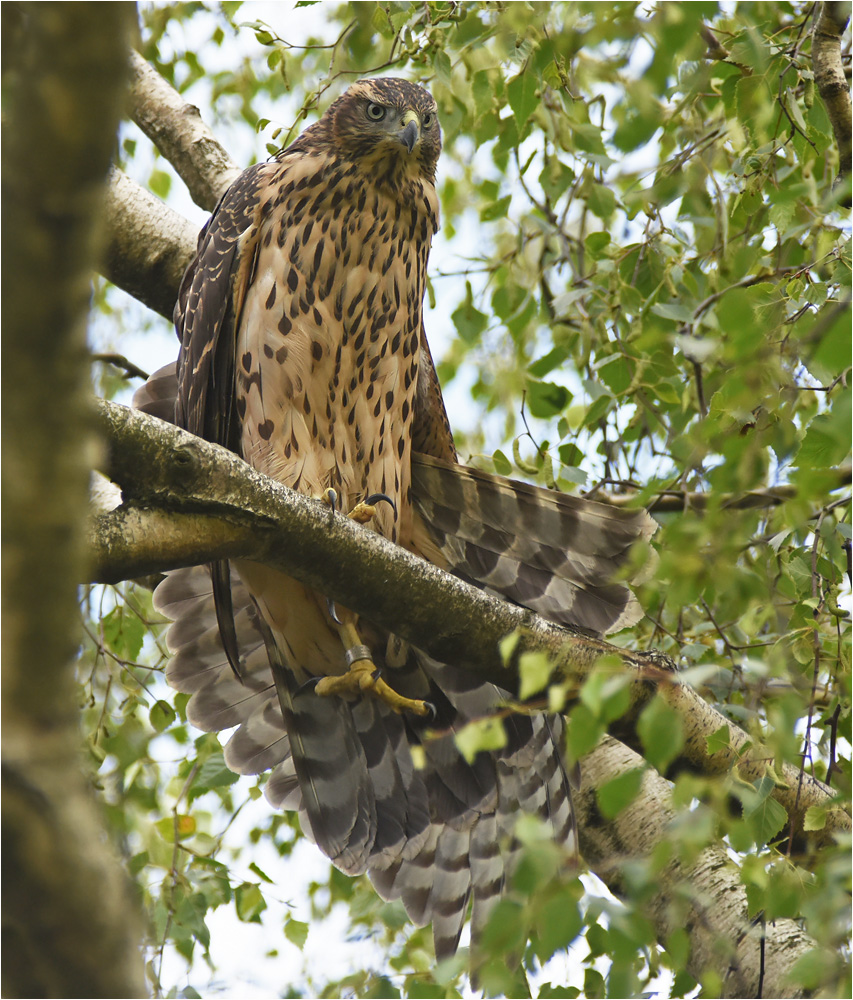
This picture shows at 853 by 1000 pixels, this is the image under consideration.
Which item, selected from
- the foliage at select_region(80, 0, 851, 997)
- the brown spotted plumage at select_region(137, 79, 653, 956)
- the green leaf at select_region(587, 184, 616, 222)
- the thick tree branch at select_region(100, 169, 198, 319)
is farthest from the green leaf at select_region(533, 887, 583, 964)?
the thick tree branch at select_region(100, 169, 198, 319)

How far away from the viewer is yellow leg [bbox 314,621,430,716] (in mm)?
3297

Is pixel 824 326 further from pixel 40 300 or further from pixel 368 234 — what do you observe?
pixel 368 234

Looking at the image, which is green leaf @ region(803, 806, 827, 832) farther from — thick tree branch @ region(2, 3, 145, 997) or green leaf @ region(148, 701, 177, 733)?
green leaf @ region(148, 701, 177, 733)

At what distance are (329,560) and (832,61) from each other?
5.70ft

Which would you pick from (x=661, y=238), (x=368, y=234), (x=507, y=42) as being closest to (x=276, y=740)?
(x=368, y=234)

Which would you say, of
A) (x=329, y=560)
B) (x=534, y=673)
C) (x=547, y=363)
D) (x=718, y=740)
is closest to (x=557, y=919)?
(x=534, y=673)

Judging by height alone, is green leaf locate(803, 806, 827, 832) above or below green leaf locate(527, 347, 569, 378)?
below

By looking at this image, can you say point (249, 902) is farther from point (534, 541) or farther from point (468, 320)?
point (468, 320)

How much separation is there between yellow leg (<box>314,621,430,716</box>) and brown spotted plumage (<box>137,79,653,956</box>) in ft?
0.26

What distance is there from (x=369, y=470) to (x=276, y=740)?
100cm

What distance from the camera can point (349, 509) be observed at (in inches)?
141

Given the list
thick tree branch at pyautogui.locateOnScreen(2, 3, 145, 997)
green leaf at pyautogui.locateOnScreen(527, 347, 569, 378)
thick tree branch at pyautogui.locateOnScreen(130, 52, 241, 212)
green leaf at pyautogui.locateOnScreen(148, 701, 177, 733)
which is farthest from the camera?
thick tree branch at pyautogui.locateOnScreen(130, 52, 241, 212)

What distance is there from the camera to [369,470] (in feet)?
11.6

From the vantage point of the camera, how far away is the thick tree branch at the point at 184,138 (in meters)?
4.18
